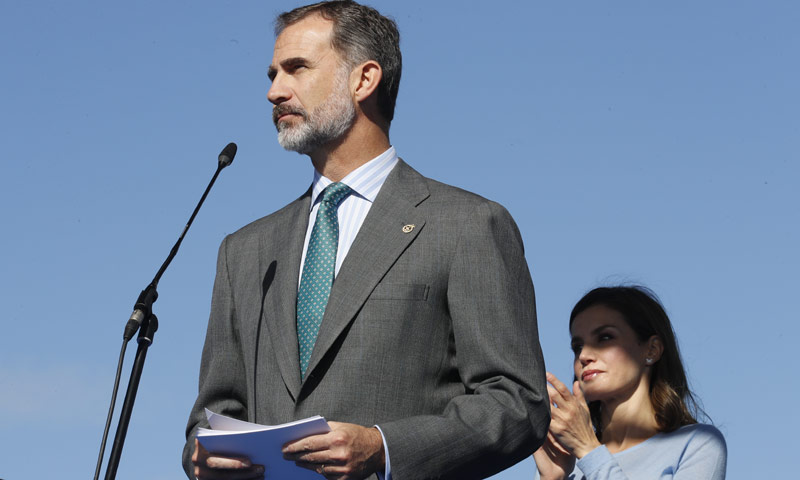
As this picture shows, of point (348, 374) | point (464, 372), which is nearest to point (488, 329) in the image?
point (464, 372)

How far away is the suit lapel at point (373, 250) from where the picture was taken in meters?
2.55

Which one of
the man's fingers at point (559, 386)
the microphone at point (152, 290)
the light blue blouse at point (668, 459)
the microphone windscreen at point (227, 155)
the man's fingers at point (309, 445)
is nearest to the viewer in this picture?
the man's fingers at point (309, 445)

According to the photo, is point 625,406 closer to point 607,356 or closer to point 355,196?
point 607,356

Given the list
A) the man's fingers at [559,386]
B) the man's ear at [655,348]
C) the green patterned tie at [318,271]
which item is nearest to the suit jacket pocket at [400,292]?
the green patterned tie at [318,271]

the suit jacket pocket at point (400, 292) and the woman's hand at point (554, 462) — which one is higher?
the suit jacket pocket at point (400, 292)

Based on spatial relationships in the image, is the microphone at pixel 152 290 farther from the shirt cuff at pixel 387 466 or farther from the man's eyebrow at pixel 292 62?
the shirt cuff at pixel 387 466

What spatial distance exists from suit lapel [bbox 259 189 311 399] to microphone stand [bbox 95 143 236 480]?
21 cm

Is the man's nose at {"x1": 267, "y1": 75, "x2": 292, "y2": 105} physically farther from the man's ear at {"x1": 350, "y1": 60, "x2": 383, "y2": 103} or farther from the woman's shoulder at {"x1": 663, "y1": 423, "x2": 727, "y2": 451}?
the woman's shoulder at {"x1": 663, "y1": 423, "x2": 727, "y2": 451}

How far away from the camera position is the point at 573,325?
4527 millimetres

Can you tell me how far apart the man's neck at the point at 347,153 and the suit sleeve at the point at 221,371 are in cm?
40

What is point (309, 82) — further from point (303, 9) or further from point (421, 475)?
point (421, 475)

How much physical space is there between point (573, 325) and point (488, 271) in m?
2.02

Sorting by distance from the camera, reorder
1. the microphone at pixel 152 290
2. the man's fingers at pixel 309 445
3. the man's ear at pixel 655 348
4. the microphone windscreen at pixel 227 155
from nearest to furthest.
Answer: the man's fingers at pixel 309 445 < the microphone at pixel 152 290 < the microphone windscreen at pixel 227 155 < the man's ear at pixel 655 348

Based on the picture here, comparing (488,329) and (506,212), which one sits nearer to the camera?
(488,329)
